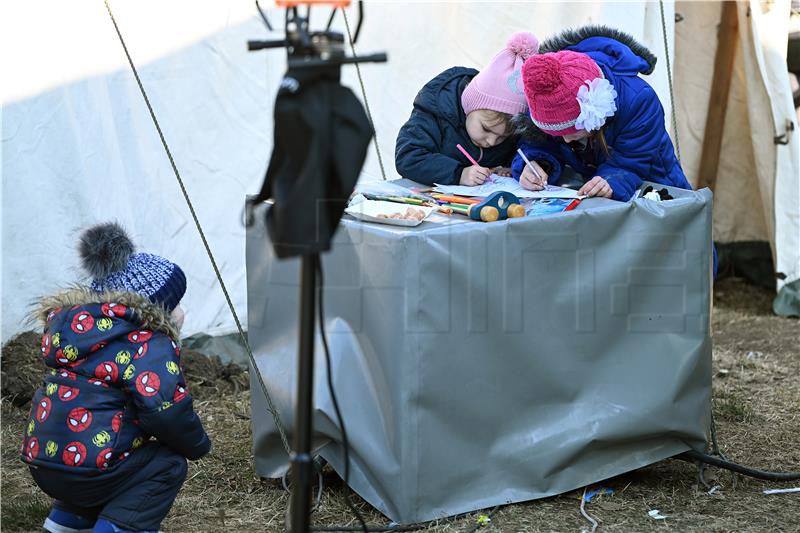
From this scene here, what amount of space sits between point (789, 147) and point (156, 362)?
298 centimetres

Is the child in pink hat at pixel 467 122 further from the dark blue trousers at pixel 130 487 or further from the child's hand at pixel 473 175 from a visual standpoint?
the dark blue trousers at pixel 130 487

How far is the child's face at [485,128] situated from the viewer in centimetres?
251

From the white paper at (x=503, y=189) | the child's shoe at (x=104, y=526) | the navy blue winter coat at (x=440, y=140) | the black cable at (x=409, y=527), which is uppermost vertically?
the navy blue winter coat at (x=440, y=140)

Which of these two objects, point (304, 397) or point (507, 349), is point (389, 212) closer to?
point (507, 349)

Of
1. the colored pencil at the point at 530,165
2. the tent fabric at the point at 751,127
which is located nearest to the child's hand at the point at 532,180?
the colored pencil at the point at 530,165

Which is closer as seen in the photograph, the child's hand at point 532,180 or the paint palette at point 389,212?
the paint palette at point 389,212

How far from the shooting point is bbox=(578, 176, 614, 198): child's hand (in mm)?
2307

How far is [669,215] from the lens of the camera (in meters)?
2.23

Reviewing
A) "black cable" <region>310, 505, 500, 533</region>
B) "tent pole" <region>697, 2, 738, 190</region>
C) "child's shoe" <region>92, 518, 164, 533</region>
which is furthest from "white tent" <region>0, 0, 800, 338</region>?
"black cable" <region>310, 505, 500, 533</region>

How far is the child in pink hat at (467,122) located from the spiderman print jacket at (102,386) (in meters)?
0.89

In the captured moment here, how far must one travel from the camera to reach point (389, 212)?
7.13 feet

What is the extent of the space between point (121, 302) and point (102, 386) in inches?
6.8

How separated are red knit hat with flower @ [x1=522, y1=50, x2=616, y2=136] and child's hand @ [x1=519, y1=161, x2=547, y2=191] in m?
0.17

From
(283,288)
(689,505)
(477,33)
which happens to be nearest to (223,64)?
(477,33)
